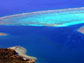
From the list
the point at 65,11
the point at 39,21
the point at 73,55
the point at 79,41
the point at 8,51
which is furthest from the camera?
the point at 65,11

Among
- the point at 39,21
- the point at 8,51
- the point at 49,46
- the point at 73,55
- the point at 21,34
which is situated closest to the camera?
the point at 8,51

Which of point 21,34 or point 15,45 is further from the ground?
point 21,34

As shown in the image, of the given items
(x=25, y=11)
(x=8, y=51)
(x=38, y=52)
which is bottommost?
(x=8, y=51)

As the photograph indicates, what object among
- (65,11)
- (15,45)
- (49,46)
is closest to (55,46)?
(49,46)

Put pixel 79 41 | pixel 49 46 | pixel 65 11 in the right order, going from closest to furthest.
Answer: pixel 49 46 < pixel 79 41 < pixel 65 11

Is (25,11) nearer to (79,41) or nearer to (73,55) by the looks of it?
(79,41)

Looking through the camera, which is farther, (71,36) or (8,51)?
(71,36)

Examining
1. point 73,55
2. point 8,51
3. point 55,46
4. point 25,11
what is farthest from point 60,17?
point 8,51

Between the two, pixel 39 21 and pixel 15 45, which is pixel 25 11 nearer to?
pixel 39 21

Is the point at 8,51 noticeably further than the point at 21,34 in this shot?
No
